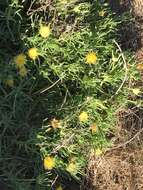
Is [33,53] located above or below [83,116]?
above

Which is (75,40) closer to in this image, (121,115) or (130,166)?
(121,115)

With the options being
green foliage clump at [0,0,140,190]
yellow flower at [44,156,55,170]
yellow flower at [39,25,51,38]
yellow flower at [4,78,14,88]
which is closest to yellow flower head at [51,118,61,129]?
green foliage clump at [0,0,140,190]

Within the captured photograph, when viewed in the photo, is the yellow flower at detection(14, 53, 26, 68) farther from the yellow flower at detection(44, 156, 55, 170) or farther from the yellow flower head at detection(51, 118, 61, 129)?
the yellow flower at detection(44, 156, 55, 170)

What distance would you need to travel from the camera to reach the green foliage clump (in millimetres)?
2213

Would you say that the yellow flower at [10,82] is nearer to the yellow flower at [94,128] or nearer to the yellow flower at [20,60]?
the yellow flower at [20,60]

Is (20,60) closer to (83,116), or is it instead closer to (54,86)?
(54,86)

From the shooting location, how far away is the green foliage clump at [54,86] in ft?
7.26

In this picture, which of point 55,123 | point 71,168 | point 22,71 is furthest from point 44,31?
point 71,168

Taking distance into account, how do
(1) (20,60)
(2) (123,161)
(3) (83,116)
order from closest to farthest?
(1) (20,60) < (3) (83,116) < (2) (123,161)

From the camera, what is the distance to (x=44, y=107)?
7.65 ft

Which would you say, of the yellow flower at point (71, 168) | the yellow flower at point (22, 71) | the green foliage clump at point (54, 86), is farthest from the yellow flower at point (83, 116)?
the yellow flower at point (22, 71)

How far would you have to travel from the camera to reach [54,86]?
2.36 m

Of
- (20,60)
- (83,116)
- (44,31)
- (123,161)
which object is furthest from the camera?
(123,161)

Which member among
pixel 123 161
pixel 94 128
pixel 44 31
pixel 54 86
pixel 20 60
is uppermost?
pixel 44 31
